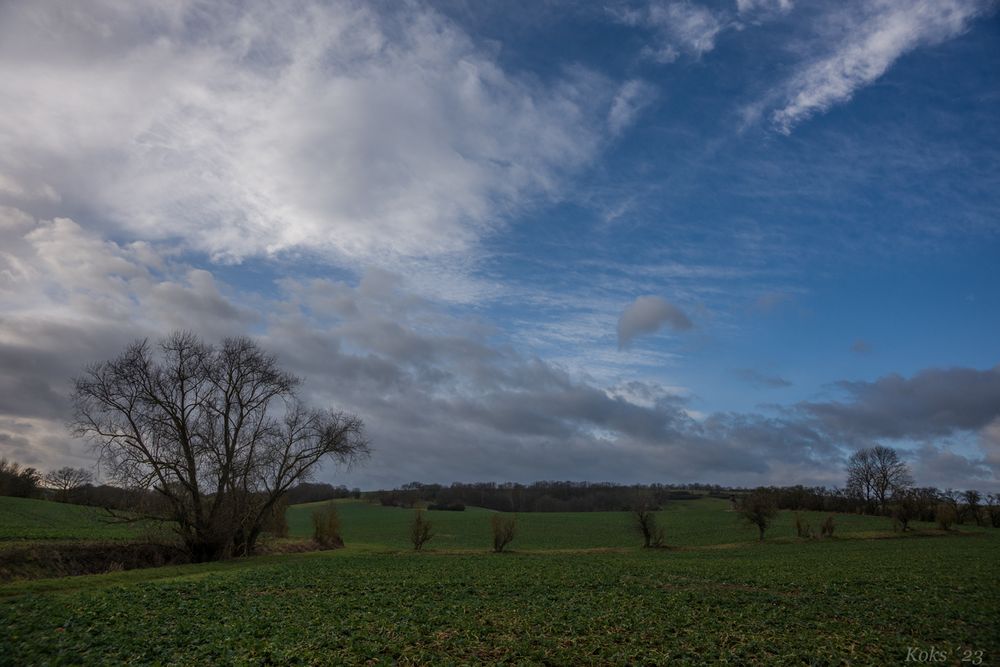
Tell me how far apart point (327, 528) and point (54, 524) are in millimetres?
24417

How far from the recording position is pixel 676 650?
12633mm

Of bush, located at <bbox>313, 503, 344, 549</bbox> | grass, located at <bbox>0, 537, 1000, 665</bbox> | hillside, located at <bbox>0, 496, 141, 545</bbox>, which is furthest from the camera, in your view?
bush, located at <bbox>313, 503, 344, 549</bbox>

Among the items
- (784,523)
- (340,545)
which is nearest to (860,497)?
(784,523)

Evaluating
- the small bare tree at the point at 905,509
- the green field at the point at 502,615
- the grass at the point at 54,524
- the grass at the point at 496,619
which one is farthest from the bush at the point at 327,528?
the small bare tree at the point at 905,509

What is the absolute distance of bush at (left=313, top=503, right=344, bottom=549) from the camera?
48.6 metres

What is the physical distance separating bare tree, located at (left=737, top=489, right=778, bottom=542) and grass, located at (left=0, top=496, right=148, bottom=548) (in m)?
55.9

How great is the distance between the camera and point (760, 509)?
6003 cm

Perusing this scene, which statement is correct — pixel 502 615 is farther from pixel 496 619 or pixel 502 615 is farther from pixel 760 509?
pixel 760 509

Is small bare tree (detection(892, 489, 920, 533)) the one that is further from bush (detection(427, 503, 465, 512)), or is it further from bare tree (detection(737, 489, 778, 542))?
bush (detection(427, 503, 465, 512))

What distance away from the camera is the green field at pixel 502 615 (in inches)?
487

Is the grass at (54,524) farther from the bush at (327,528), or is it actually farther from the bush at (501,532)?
the bush at (501,532)

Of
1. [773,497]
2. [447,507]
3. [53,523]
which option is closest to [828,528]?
[773,497]

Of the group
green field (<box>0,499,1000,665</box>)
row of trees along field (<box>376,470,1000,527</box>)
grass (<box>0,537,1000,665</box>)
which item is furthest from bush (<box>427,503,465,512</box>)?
grass (<box>0,537,1000,665</box>)

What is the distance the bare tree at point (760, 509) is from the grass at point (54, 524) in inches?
2199
